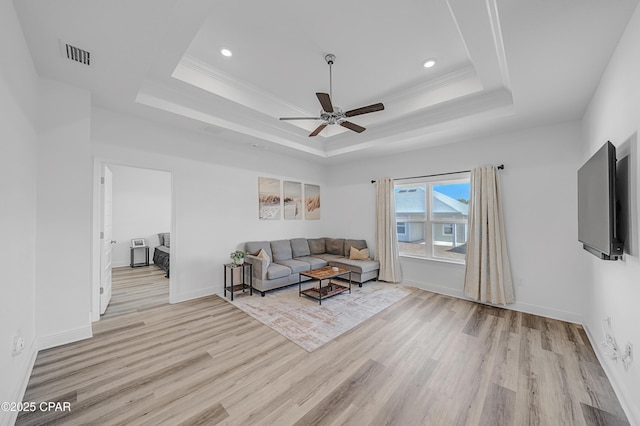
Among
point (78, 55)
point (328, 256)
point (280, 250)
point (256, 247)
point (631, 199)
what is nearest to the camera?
point (631, 199)

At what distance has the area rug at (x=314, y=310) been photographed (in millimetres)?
2942

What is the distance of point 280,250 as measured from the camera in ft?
17.1

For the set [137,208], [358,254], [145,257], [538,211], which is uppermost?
[137,208]

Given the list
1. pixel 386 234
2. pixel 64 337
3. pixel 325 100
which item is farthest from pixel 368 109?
pixel 64 337

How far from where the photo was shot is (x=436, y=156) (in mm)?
4637

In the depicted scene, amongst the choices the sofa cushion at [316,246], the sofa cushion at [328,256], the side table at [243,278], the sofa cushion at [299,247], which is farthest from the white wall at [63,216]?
the sofa cushion at [316,246]

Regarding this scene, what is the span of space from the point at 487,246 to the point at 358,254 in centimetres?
240

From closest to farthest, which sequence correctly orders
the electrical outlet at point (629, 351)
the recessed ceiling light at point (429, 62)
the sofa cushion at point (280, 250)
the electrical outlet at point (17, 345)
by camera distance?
the electrical outlet at point (629, 351) → the electrical outlet at point (17, 345) → the recessed ceiling light at point (429, 62) → the sofa cushion at point (280, 250)

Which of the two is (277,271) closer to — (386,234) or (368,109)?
(386,234)

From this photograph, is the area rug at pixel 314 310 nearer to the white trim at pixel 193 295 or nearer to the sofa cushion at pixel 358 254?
the white trim at pixel 193 295

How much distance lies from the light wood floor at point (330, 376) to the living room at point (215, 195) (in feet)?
0.84

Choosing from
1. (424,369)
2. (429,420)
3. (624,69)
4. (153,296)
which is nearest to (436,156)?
(624,69)

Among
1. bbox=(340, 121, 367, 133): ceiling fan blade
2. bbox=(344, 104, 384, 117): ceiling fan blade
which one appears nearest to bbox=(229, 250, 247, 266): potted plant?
bbox=(340, 121, 367, 133): ceiling fan blade

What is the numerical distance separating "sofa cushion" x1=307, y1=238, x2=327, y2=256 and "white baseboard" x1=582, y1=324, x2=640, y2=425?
458cm
